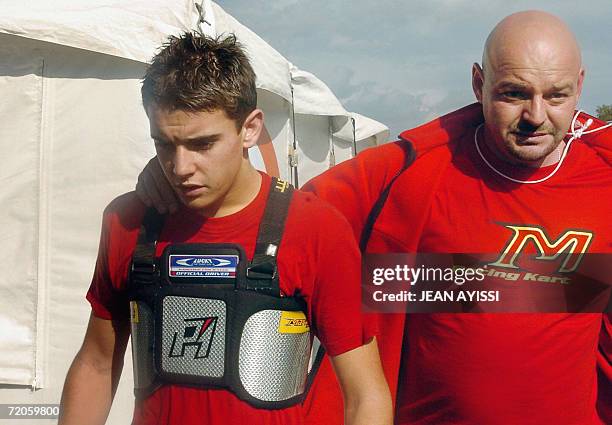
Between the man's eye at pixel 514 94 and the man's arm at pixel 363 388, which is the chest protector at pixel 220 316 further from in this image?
the man's eye at pixel 514 94

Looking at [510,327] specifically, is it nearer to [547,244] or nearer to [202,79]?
[547,244]

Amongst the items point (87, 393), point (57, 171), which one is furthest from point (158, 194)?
point (57, 171)

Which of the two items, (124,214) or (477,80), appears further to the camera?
(477,80)

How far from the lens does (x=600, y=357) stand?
8.77ft

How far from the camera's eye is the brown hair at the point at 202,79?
1879 mm

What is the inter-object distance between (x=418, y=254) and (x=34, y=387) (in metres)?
2.66

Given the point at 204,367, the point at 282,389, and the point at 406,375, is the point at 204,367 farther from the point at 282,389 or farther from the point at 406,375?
the point at 406,375

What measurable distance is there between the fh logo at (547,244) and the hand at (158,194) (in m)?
1.12

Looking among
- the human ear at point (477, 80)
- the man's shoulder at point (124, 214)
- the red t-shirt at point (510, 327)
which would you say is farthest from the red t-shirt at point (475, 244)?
the man's shoulder at point (124, 214)

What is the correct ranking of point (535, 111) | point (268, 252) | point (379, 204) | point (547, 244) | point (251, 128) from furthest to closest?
point (379, 204) → point (547, 244) → point (535, 111) → point (251, 128) → point (268, 252)

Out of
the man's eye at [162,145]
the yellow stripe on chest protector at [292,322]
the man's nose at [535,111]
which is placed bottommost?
the yellow stripe on chest protector at [292,322]

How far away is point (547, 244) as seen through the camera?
2.56 metres

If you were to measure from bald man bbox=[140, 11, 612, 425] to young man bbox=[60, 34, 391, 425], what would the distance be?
74 cm

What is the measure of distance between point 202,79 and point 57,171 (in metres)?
2.80
